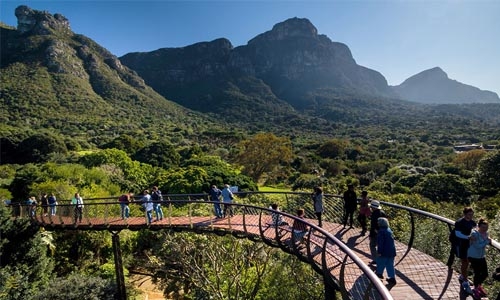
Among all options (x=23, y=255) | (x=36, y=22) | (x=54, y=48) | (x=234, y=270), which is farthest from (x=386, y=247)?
(x=36, y=22)

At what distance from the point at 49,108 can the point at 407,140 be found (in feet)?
306

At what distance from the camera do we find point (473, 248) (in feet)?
18.0

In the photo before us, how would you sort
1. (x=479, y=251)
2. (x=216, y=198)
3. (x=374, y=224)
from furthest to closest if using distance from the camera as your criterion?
(x=216, y=198) < (x=374, y=224) < (x=479, y=251)

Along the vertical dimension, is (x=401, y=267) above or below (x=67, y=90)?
below

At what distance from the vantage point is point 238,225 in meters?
11.7

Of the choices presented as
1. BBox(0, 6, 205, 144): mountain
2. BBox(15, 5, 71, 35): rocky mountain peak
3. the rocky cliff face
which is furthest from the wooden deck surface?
BBox(15, 5, 71, 35): rocky mountain peak

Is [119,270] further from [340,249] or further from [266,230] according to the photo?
[340,249]

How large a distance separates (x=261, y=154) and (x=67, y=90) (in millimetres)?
56773

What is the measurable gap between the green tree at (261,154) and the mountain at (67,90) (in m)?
34.3

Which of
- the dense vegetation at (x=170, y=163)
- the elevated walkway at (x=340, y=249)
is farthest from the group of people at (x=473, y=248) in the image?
the dense vegetation at (x=170, y=163)

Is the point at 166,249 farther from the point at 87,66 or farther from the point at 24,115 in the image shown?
the point at 87,66

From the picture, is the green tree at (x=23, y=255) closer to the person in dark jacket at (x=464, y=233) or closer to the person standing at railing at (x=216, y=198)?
the person standing at railing at (x=216, y=198)

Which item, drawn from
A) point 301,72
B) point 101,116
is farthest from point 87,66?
point 301,72

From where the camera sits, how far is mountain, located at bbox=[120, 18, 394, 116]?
142 meters
